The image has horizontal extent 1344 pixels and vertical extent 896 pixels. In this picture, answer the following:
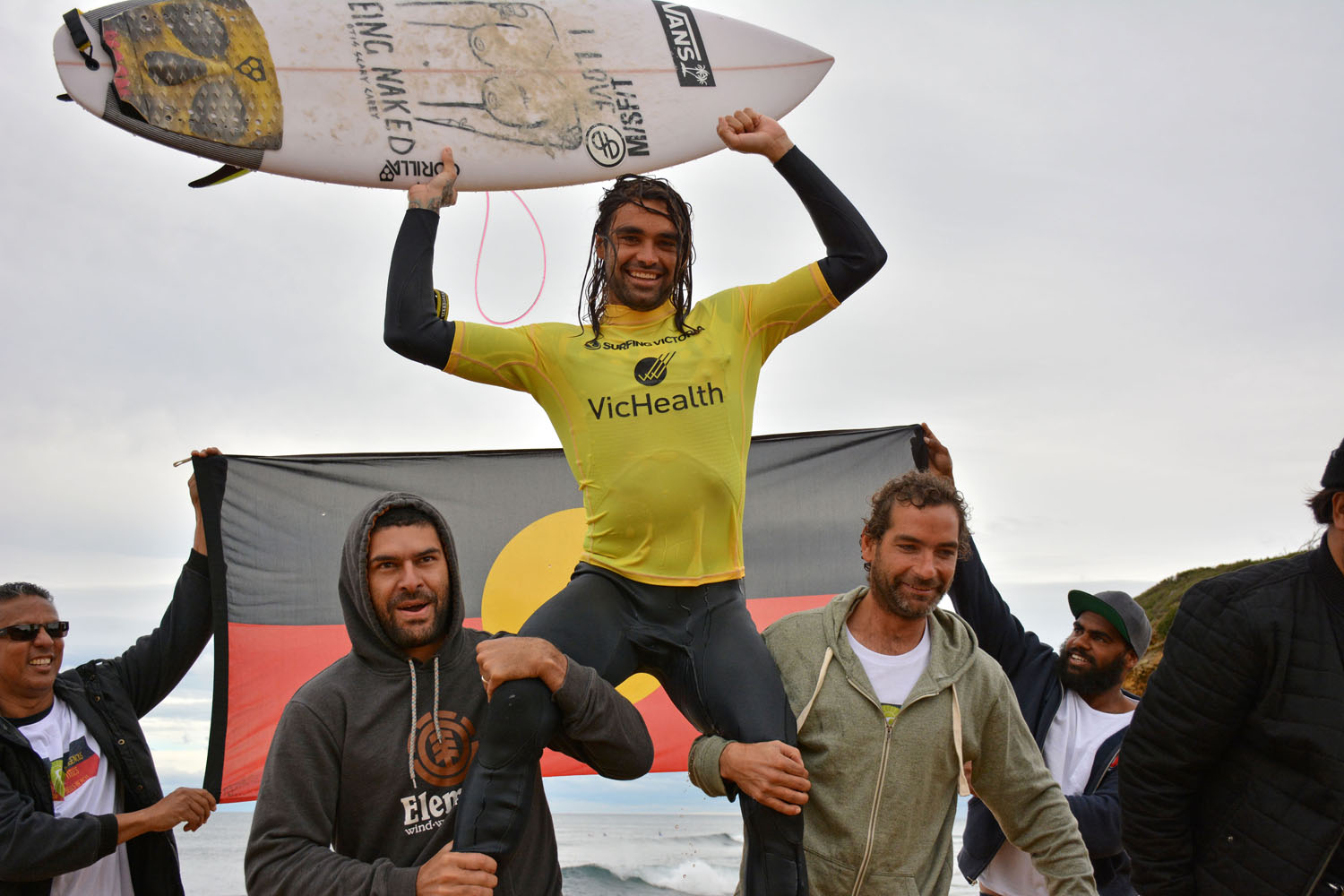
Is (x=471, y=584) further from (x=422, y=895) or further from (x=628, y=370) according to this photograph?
(x=422, y=895)

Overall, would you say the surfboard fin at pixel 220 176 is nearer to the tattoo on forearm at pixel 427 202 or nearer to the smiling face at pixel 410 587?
the tattoo on forearm at pixel 427 202

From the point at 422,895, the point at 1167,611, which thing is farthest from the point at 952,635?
the point at 1167,611

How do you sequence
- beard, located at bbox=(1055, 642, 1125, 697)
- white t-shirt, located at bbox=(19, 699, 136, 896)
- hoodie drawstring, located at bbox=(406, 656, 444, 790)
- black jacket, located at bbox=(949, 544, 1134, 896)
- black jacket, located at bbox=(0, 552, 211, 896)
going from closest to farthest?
1. hoodie drawstring, located at bbox=(406, 656, 444, 790)
2. black jacket, located at bbox=(0, 552, 211, 896)
3. white t-shirt, located at bbox=(19, 699, 136, 896)
4. black jacket, located at bbox=(949, 544, 1134, 896)
5. beard, located at bbox=(1055, 642, 1125, 697)

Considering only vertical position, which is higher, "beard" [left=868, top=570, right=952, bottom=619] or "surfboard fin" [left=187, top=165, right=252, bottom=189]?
"surfboard fin" [left=187, top=165, right=252, bottom=189]

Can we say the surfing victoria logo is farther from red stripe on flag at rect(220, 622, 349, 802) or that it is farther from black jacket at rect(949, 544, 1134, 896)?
red stripe on flag at rect(220, 622, 349, 802)

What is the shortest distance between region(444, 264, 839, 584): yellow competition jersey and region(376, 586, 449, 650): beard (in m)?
0.43

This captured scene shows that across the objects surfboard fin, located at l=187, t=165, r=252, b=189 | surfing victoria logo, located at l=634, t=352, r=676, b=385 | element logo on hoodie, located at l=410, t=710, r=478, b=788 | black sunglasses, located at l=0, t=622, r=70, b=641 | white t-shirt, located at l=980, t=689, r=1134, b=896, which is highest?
surfboard fin, located at l=187, t=165, r=252, b=189

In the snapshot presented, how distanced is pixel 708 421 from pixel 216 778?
11.8 ft

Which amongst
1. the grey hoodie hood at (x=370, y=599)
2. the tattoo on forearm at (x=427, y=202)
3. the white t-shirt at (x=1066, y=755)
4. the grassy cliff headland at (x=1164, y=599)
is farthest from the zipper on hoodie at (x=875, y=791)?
the grassy cliff headland at (x=1164, y=599)

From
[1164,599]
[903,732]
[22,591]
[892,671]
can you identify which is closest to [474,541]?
[22,591]

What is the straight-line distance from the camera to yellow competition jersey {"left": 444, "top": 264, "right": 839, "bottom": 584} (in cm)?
276

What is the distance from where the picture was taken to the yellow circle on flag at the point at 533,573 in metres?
5.69

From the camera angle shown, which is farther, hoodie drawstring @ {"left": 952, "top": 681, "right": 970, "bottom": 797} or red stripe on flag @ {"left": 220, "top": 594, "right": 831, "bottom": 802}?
red stripe on flag @ {"left": 220, "top": 594, "right": 831, "bottom": 802}

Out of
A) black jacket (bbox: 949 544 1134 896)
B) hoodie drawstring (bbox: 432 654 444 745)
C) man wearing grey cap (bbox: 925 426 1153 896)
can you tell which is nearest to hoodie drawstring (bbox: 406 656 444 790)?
hoodie drawstring (bbox: 432 654 444 745)
